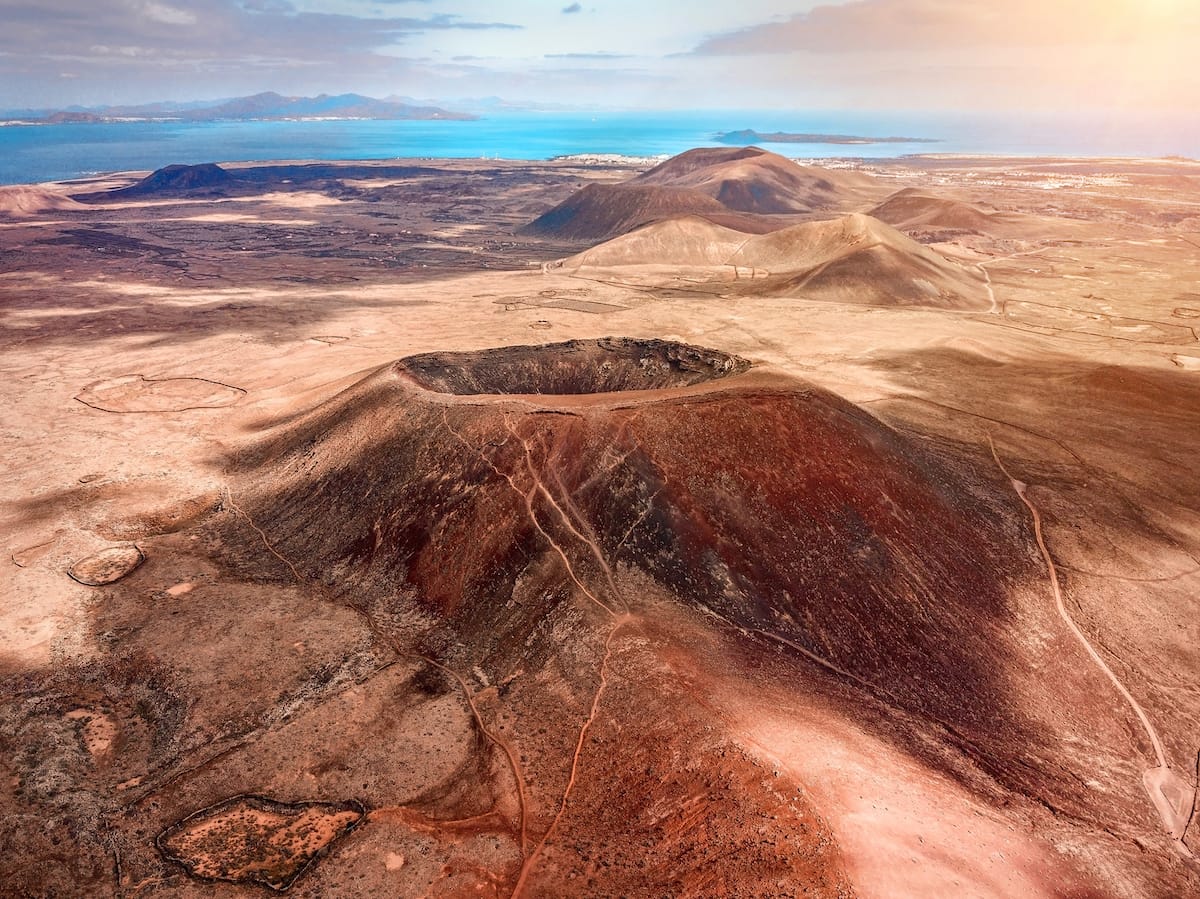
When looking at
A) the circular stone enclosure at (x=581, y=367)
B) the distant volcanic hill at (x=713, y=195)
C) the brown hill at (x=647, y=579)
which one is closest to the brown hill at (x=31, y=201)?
the distant volcanic hill at (x=713, y=195)

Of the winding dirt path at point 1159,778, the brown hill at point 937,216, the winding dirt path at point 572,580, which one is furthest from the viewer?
the brown hill at point 937,216

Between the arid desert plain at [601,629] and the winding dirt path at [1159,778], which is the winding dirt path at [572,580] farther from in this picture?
the winding dirt path at [1159,778]

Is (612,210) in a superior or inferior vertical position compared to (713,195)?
inferior

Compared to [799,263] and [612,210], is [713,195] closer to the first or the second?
[612,210]

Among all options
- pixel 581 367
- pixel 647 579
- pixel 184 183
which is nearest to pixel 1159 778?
pixel 647 579

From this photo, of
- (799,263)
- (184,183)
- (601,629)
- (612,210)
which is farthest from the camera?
(184,183)

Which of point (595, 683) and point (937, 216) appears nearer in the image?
point (595, 683)
